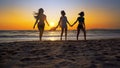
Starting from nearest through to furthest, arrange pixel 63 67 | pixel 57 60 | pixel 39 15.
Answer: pixel 63 67 → pixel 57 60 → pixel 39 15

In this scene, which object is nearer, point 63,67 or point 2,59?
point 63,67

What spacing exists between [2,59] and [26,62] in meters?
1.00

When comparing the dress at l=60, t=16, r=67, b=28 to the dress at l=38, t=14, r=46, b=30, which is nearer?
the dress at l=38, t=14, r=46, b=30

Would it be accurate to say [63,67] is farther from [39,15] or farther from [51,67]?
[39,15]

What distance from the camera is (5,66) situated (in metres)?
6.50

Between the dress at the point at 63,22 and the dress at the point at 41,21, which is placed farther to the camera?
the dress at the point at 63,22

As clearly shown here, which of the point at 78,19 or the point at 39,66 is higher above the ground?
the point at 78,19

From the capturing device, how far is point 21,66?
644 centimetres

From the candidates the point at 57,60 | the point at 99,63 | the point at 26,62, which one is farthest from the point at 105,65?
the point at 26,62

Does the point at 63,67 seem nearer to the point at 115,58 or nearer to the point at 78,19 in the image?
the point at 115,58

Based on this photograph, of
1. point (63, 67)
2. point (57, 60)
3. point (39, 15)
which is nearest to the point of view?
point (63, 67)

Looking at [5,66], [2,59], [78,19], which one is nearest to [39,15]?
[78,19]

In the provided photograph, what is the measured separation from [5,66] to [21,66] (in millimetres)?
454

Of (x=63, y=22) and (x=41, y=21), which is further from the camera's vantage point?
(x=63, y=22)
